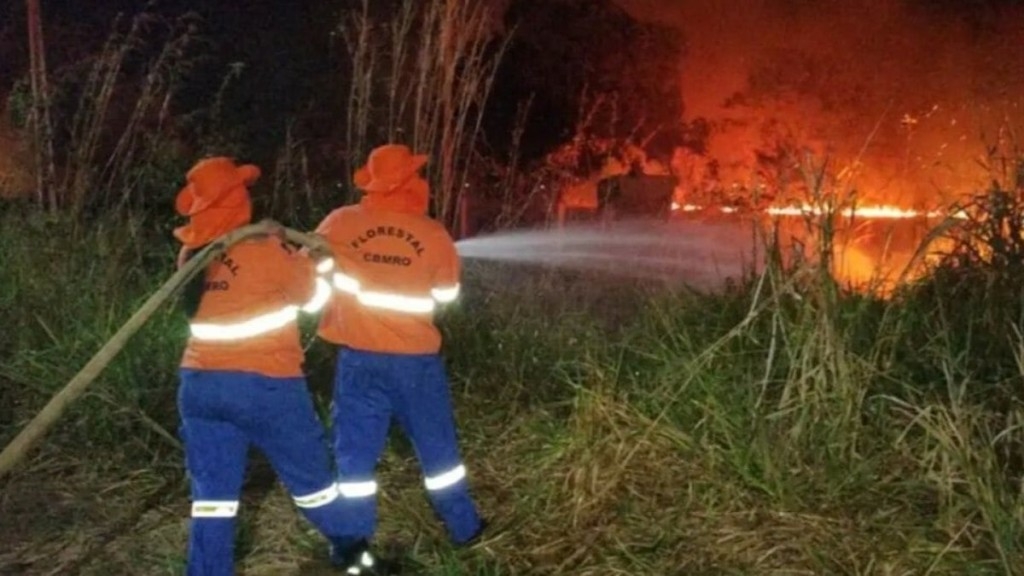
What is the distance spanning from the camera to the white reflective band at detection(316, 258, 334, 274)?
16.2 ft

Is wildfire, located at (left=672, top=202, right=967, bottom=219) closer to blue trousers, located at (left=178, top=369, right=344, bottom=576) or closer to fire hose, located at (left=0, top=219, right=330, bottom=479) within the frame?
blue trousers, located at (left=178, top=369, right=344, bottom=576)

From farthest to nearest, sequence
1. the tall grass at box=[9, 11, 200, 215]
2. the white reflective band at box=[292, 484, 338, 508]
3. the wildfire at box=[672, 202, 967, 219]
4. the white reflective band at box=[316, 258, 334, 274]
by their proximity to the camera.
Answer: the tall grass at box=[9, 11, 200, 215]
the wildfire at box=[672, 202, 967, 219]
the white reflective band at box=[316, 258, 334, 274]
the white reflective band at box=[292, 484, 338, 508]

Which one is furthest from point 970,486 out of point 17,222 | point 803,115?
point 803,115

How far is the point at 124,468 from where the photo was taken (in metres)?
6.08

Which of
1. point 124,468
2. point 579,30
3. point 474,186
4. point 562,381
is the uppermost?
point 579,30

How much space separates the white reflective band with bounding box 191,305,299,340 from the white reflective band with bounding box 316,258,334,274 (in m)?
0.34

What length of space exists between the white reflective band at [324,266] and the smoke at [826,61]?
13.2 metres

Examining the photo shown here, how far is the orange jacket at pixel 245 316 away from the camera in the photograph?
15.0ft

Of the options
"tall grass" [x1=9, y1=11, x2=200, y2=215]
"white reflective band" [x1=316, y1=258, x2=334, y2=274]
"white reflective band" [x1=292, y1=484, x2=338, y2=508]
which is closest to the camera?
"white reflective band" [x1=292, y1=484, x2=338, y2=508]

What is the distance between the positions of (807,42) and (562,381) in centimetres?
1536

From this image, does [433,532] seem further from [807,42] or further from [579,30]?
[807,42]

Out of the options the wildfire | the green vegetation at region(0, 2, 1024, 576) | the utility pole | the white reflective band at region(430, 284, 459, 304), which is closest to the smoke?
the wildfire

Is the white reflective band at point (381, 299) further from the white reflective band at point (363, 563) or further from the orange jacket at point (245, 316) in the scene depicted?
the white reflective band at point (363, 563)

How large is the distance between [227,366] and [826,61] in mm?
16914
